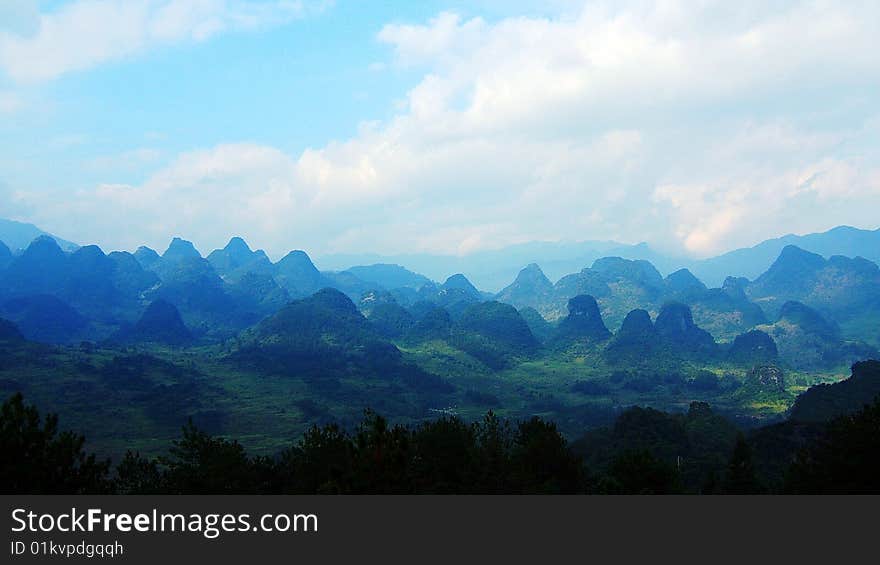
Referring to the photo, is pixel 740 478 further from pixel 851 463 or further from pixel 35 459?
pixel 35 459

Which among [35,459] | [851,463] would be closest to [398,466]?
[35,459]

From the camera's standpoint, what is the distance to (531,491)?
39969mm

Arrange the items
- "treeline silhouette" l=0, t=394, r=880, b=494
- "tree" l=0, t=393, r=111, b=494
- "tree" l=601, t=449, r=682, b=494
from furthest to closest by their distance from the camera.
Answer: "tree" l=601, t=449, r=682, b=494
"treeline silhouette" l=0, t=394, r=880, b=494
"tree" l=0, t=393, r=111, b=494

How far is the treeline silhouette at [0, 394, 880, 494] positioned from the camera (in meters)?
30.5

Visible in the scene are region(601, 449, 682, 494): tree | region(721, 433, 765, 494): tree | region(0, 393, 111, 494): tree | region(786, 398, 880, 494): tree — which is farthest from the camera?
region(721, 433, 765, 494): tree

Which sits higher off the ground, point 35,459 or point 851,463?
point 35,459

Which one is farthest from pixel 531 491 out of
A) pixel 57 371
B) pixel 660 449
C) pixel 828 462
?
pixel 57 371

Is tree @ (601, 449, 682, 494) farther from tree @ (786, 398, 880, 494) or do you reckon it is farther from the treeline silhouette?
tree @ (786, 398, 880, 494)

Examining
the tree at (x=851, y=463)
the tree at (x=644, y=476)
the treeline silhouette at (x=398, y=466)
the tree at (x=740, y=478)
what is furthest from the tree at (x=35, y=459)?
the tree at (x=740, y=478)

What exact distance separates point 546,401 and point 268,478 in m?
153

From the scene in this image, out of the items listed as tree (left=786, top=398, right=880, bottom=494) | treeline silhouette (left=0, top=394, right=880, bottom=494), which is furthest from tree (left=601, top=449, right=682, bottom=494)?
tree (left=786, top=398, right=880, bottom=494)

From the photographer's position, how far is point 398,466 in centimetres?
3108

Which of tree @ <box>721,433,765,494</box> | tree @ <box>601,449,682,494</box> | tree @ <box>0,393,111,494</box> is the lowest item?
tree @ <box>721,433,765,494</box>

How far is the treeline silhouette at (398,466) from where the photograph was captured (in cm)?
3052
